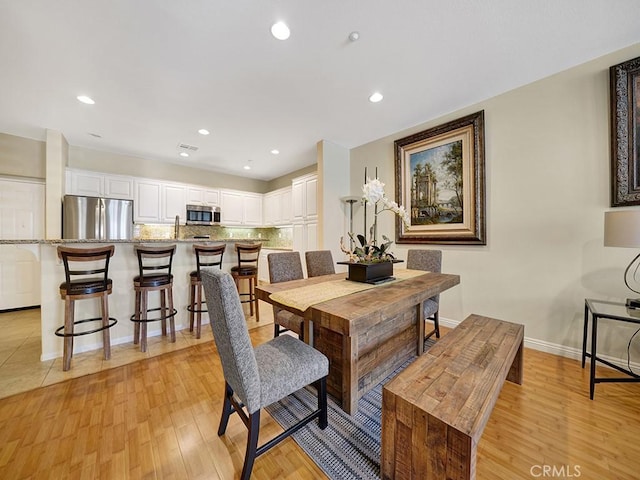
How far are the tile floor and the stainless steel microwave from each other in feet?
8.68

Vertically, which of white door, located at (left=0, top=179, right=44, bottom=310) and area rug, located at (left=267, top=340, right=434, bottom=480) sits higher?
white door, located at (left=0, top=179, right=44, bottom=310)

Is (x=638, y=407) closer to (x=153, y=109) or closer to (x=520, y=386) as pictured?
(x=520, y=386)

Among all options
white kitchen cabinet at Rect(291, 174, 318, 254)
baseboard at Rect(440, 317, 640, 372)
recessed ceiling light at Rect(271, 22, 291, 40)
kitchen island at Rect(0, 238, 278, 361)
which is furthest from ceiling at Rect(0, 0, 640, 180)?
baseboard at Rect(440, 317, 640, 372)

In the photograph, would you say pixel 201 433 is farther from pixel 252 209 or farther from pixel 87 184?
pixel 252 209

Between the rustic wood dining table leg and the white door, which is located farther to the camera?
the white door

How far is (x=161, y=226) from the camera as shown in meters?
4.94

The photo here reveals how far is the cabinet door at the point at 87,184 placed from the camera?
3.84 metres

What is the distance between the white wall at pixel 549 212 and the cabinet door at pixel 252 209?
4.66 m

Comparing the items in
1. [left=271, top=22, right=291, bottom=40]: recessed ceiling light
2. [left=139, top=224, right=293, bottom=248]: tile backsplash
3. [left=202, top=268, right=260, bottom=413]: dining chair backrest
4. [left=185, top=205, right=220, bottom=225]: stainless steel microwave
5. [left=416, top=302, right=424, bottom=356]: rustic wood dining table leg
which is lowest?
[left=416, top=302, right=424, bottom=356]: rustic wood dining table leg

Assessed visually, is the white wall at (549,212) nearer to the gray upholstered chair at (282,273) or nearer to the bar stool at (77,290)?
the gray upholstered chair at (282,273)

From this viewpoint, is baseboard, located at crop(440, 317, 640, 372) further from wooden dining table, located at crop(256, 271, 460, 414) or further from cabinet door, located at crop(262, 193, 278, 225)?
cabinet door, located at crop(262, 193, 278, 225)

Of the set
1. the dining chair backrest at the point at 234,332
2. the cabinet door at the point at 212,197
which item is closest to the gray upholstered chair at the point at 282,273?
the dining chair backrest at the point at 234,332

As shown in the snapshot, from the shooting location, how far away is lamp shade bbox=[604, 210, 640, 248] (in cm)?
156

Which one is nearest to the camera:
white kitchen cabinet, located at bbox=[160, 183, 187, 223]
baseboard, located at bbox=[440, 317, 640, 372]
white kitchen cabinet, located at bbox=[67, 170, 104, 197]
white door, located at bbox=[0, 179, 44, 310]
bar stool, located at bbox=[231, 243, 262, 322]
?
baseboard, located at bbox=[440, 317, 640, 372]
